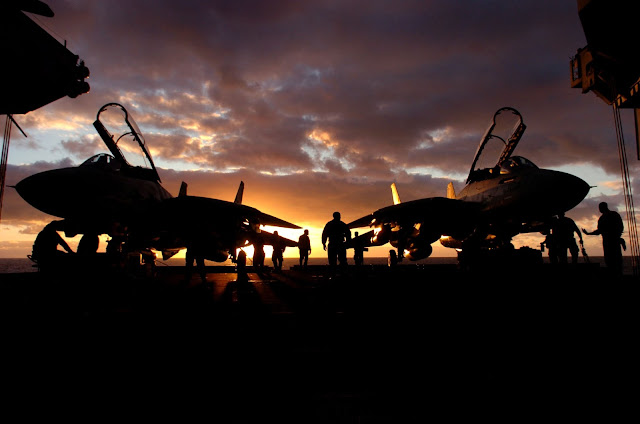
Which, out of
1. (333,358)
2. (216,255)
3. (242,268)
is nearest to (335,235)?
(242,268)

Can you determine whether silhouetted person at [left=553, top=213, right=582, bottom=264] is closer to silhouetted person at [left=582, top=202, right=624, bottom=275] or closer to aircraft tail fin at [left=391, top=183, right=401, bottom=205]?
silhouetted person at [left=582, top=202, right=624, bottom=275]

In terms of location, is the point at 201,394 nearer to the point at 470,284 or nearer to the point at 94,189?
the point at 470,284

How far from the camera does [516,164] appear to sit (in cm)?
1327

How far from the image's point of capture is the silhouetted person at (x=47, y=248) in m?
8.28

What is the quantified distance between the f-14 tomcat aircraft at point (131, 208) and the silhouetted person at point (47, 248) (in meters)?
0.63

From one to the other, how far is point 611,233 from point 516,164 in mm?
4107

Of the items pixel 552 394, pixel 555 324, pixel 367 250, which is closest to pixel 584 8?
pixel 367 250

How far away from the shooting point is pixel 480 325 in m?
4.46

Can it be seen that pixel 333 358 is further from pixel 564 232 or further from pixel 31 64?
pixel 31 64

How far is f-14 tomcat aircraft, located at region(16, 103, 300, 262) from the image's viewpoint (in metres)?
9.24

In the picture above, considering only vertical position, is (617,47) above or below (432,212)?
above

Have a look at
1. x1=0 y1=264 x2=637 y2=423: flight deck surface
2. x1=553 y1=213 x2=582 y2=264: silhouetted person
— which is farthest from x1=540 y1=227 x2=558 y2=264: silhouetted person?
x1=0 y1=264 x2=637 y2=423: flight deck surface

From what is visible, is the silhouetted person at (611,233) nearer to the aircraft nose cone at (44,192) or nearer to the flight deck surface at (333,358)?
the flight deck surface at (333,358)

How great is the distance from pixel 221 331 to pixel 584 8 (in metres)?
19.4
